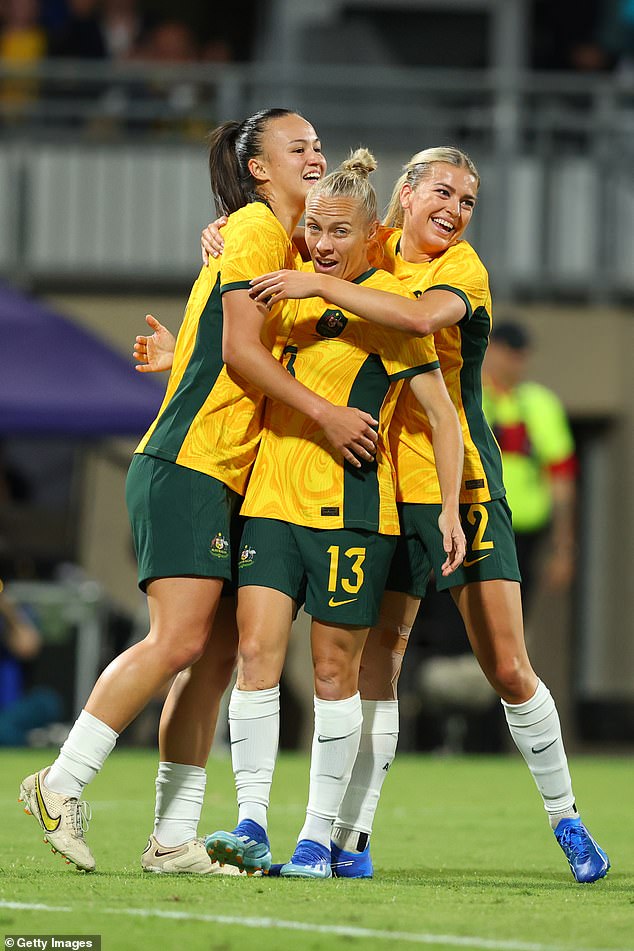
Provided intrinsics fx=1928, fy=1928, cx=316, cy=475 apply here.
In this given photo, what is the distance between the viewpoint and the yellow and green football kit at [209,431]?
5273 mm

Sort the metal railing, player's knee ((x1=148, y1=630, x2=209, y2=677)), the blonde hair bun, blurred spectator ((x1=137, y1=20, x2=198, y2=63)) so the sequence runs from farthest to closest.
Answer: blurred spectator ((x1=137, y1=20, x2=198, y2=63)), the metal railing, the blonde hair bun, player's knee ((x1=148, y1=630, x2=209, y2=677))

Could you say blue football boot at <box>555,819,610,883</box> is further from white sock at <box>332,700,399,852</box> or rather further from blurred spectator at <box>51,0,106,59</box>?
blurred spectator at <box>51,0,106,59</box>

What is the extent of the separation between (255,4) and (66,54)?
7.74 feet

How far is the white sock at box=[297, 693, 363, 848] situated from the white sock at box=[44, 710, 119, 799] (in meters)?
0.58

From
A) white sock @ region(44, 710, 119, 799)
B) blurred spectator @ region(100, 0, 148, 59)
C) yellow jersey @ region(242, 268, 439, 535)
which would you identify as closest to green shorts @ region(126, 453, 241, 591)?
yellow jersey @ region(242, 268, 439, 535)

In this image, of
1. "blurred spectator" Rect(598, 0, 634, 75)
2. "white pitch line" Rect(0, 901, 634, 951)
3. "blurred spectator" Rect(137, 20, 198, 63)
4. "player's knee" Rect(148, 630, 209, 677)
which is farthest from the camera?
"blurred spectator" Rect(598, 0, 634, 75)

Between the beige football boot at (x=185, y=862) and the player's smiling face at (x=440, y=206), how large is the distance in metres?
1.84

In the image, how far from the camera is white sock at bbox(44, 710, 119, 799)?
520 centimetres

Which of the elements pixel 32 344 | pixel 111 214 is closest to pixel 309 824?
pixel 32 344

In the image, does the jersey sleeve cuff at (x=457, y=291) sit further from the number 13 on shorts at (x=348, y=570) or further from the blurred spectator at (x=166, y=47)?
the blurred spectator at (x=166, y=47)

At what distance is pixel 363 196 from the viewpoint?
5.41 metres

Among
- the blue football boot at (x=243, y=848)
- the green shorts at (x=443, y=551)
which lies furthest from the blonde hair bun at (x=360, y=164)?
the blue football boot at (x=243, y=848)

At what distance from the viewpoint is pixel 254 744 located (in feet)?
17.5

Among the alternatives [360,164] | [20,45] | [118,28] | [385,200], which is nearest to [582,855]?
[360,164]
